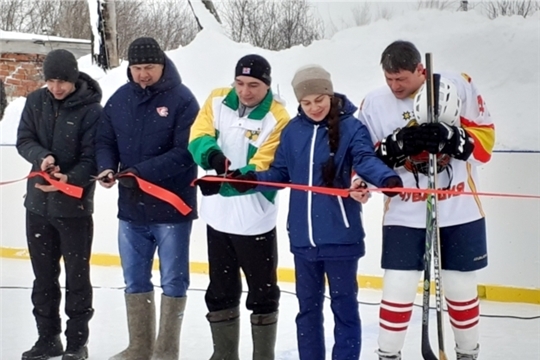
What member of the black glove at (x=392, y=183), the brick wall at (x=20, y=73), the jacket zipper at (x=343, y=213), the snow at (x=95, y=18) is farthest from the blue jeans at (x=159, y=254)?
the brick wall at (x=20, y=73)

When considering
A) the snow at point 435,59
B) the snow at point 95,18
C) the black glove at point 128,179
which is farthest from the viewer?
the snow at point 95,18

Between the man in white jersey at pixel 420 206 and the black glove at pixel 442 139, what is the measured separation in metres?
0.06

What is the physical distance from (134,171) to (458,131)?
1357mm

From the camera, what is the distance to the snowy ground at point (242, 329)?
4.20 m

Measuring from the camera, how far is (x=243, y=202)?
347 centimetres

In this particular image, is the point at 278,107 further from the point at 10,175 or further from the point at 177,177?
the point at 10,175

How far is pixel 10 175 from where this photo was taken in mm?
6961

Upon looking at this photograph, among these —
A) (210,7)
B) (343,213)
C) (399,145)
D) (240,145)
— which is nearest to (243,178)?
(240,145)

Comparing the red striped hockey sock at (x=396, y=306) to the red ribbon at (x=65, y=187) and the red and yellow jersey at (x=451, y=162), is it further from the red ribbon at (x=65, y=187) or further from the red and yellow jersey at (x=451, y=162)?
the red ribbon at (x=65, y=187)

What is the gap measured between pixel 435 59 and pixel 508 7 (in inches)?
41.2

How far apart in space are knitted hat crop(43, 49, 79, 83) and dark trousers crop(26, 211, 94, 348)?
63 cm

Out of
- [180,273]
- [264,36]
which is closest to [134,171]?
[180,273]

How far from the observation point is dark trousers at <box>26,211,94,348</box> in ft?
12.5

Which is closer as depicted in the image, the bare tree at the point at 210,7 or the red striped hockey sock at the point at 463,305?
the red striped hockey sock at the point at 463,305
